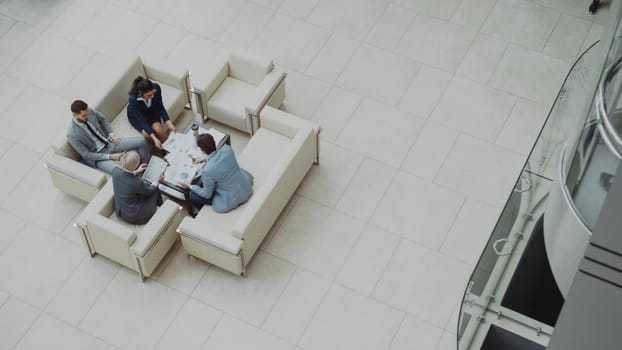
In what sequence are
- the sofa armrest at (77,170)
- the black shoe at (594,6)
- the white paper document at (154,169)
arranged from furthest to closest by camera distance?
1. the black shoe at (594,6)
2. the white paper document at (154,169)
3. the sofa armrest at (77,170)

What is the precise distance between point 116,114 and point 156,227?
196 cm

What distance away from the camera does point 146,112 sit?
9609mm

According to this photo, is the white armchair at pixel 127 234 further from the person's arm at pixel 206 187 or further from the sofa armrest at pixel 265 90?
the sofa armrest at pixel 265 90

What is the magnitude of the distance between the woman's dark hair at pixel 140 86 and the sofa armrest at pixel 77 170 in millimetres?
999

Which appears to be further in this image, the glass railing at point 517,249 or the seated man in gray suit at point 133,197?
the seated man in gray suit at point 133,197

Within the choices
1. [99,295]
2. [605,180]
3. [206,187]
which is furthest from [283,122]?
[605,180]

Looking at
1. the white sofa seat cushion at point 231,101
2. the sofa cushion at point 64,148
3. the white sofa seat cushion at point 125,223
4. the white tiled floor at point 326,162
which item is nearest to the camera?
the white tiled floor at point 326,162

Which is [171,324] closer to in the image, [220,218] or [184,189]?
[220,218]

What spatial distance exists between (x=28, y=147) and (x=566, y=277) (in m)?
6.72

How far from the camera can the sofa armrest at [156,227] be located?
8523 millimetres

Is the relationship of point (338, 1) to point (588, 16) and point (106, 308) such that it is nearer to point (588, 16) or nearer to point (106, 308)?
point (588, 16)

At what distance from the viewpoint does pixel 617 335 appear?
15.3 feet

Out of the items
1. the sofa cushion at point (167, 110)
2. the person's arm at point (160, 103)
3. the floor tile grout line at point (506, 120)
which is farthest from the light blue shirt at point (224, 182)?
the floor tile grout line at point (506, 120)

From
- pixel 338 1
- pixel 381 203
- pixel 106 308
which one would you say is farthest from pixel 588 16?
pixel 106 308
